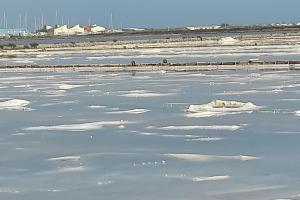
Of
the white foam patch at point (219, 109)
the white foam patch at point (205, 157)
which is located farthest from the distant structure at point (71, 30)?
the white foam patch at point (205, 157)

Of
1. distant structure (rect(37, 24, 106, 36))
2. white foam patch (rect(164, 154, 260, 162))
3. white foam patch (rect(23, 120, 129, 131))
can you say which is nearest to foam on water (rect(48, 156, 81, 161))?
white foam patch (rect(164, 154, 260, 162))

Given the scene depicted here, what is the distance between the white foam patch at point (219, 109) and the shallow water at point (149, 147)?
22 cm

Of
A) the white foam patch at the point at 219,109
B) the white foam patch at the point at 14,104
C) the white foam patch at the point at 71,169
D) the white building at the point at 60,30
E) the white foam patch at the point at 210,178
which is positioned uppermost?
the white building at the point at 60,30

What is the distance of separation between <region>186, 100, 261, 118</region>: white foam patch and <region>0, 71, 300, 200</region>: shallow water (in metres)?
0.22

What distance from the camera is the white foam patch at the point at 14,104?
13.2m

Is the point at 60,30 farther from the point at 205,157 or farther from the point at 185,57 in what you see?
the point at 205,157

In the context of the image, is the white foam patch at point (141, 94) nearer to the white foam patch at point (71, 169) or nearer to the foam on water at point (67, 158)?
the foam on water at point (67, 158)

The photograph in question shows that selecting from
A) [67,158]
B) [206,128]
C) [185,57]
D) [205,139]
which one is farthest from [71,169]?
[185,57]

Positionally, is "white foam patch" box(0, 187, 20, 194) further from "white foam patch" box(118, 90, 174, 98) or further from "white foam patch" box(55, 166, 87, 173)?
"white foam patch" box(118, 90, 174, 98)

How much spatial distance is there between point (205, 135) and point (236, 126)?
813mm

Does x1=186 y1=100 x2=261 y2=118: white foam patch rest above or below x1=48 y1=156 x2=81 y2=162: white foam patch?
Answer: above

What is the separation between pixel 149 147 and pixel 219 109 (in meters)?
3.50

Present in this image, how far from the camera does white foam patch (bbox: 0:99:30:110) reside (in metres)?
13.2

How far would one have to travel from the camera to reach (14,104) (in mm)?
13773
